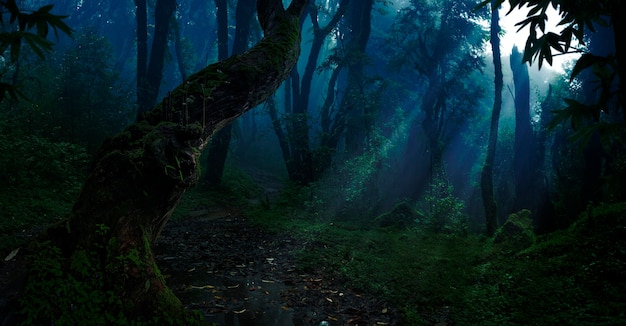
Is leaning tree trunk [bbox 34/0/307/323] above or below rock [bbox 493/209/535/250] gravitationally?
above

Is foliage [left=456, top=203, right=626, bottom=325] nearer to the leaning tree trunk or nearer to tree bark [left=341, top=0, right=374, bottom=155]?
the leaning tree trunk

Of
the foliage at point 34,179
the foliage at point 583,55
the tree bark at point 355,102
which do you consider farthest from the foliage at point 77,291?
the tree bark at point 355,102

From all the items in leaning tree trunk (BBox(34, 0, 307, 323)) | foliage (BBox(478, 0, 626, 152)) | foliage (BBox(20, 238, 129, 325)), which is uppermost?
foliage (BBox(478, 0, 626, 152))

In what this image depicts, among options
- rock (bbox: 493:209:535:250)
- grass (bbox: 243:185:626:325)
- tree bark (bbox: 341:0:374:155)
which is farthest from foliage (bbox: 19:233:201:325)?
tree bark (bbox: 341:0:374:155)

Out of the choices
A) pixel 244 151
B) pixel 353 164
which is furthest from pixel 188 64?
pixel 353 164

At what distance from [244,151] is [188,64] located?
8599 mm

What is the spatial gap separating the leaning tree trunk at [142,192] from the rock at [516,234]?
22.7ft

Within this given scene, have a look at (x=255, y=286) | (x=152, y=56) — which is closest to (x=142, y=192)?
(x=255, y=286)

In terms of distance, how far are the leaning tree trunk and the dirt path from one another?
1325 mm

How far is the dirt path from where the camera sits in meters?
4.49

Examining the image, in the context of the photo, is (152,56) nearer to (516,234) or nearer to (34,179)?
(34,179)

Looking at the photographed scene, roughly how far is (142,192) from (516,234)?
8.10 meters

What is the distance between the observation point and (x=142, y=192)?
129 inches

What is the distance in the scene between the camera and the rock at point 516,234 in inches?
295
